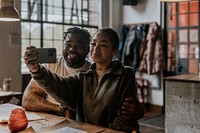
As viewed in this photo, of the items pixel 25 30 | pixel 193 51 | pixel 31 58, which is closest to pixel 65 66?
pixel 31 58

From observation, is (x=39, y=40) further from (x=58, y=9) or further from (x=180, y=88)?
(x=180, y=88)

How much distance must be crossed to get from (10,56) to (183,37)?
10.1 feet

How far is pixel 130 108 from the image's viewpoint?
1.45 m

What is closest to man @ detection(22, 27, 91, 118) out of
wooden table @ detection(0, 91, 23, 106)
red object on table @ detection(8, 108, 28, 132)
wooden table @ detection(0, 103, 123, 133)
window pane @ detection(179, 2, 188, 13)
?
wooden table @ detection(0, 103, 123, 133)

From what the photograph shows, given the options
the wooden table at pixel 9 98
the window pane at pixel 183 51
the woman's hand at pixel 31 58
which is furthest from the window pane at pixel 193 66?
the woman's hand at pixel 31 58

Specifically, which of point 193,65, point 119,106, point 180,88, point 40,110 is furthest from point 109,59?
point 193,65

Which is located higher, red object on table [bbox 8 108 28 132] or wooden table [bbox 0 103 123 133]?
red object on table [bbox 8 108 28 132]

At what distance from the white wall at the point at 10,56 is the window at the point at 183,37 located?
2.77 m

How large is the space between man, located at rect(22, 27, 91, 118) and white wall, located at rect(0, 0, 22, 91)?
2235mm

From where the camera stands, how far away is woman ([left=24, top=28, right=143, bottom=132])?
4.90 ft

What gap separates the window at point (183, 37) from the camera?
197 inches

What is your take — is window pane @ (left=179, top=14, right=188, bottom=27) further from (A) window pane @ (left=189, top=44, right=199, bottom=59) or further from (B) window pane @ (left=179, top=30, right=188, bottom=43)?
(A) window pane @ (left=189, top=44, right=199, bottom=59)

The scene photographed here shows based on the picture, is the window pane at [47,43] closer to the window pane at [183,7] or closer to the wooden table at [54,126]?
the window pane at [183,7]

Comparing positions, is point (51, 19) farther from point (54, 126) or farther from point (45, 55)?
point (54, 126)
